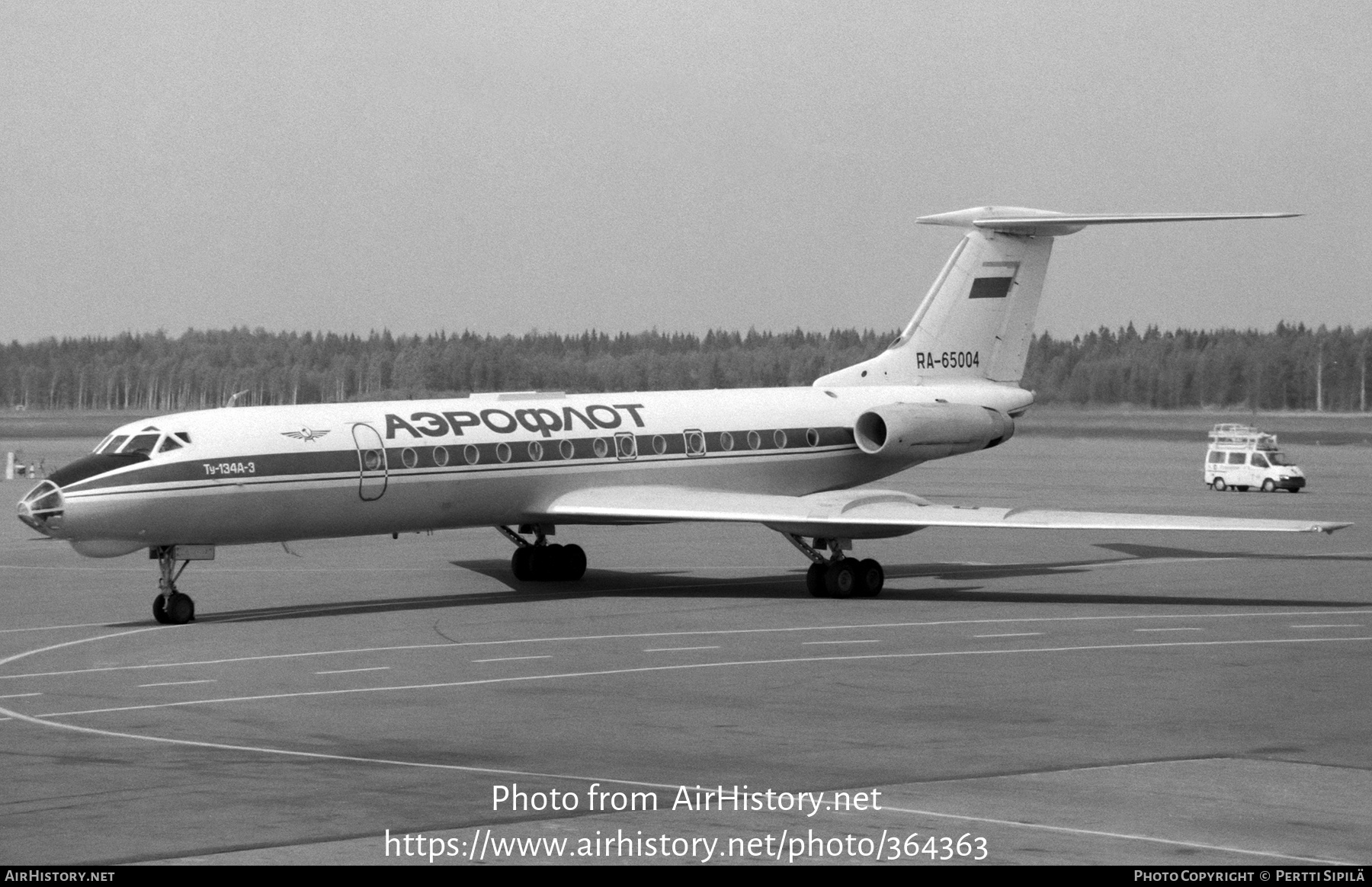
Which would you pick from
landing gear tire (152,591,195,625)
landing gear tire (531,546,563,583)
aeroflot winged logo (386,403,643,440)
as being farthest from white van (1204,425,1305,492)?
landing gear tire (152,591,195,625)

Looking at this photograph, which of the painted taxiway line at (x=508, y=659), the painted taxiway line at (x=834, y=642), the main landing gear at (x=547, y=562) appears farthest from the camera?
the main landing gear at (x=547, y=562)

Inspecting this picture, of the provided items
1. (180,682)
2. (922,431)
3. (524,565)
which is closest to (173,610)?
(180,682)

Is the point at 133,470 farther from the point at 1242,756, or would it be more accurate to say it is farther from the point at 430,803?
the point at 1242,756

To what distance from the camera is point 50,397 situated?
116 m

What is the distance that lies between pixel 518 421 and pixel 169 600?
683 cm

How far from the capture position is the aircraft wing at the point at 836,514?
2689 centimetres

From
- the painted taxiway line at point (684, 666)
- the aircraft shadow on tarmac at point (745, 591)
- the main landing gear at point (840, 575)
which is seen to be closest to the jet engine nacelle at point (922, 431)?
the aircraft shadow on tarmac at point (745, 591)

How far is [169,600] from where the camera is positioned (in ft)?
82.3

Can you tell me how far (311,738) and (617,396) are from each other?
16.2 meters

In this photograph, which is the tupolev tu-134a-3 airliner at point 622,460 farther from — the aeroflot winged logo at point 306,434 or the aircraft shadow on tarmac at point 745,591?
the aircraft shadow on tarmac at point 745,591

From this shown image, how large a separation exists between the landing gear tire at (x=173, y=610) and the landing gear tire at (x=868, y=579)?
34.0 ft

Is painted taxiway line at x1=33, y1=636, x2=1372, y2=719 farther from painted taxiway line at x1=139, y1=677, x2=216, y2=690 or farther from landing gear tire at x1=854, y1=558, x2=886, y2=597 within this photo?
landing gear tire at x1=854, y1=558, x2=886, y2=597

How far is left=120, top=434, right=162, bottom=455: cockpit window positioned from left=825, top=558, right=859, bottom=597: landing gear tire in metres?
10.6
